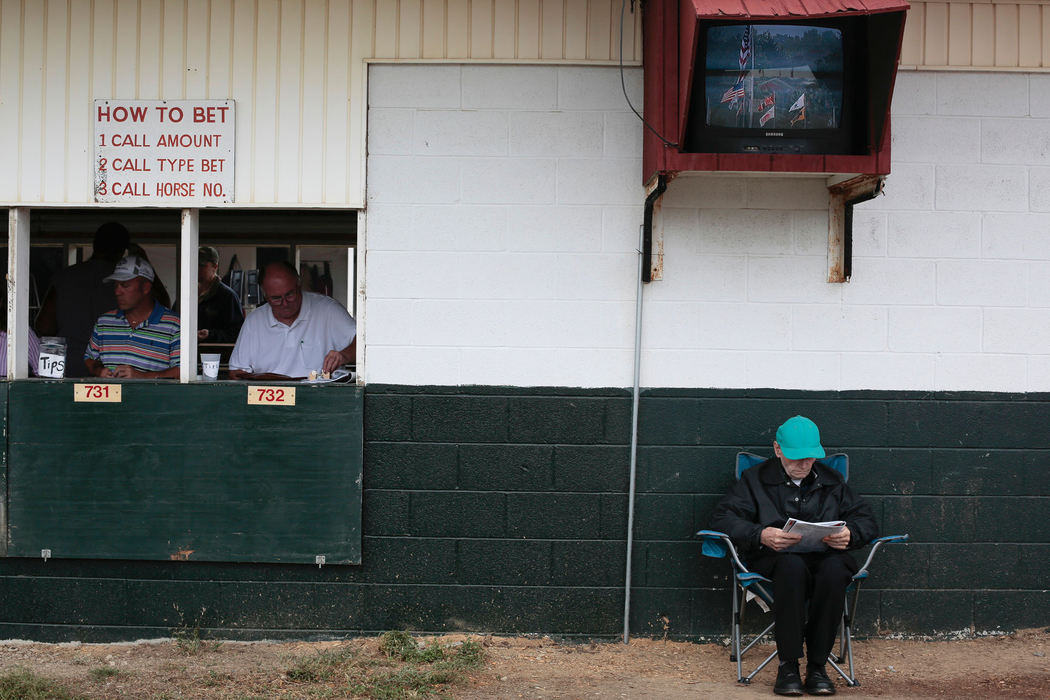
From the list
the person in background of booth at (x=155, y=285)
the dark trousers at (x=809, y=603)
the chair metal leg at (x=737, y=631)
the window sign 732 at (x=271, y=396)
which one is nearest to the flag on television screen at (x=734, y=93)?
the dark trousers at (x=809, y=603)

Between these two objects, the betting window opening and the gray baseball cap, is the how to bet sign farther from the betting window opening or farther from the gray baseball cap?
the gray baseball cap

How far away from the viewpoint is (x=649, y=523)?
16.9 feet

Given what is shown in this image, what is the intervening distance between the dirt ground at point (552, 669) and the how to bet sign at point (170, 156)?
2280 mm

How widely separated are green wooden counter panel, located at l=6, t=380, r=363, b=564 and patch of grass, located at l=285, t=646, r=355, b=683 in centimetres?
47

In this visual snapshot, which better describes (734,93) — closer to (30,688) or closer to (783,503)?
(783,503)

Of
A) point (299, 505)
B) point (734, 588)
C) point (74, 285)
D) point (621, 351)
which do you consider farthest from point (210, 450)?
point (734, 588)

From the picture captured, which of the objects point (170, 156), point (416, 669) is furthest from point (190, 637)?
point (170, 156)

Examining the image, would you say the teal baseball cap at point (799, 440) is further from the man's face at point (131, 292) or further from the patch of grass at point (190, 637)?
the man's face at point (131, 292)

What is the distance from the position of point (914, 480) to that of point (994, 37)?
230cm

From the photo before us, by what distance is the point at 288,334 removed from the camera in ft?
→ 17.8

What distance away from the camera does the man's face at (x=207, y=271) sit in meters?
5.71

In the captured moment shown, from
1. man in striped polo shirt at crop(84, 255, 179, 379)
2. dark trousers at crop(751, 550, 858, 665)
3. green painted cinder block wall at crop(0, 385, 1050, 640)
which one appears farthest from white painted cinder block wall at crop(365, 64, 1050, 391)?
man in striped polo shirt at crop(84, 255, 179, 379)

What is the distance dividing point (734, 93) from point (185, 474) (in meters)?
3.27

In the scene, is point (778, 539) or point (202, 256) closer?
point (778, 539)
